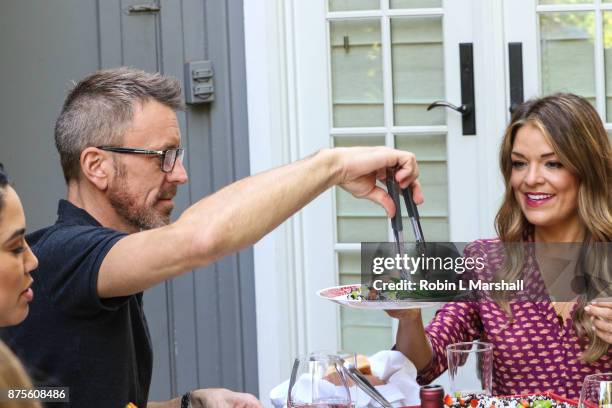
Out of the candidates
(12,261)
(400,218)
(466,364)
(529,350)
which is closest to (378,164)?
(400,218)

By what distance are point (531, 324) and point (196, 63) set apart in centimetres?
169

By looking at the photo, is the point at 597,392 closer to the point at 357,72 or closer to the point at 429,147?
the point at 429,147

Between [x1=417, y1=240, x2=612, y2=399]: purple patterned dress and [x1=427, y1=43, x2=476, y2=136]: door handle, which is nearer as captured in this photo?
[x1=417, y1=240, x2=612, y2=399]: purple patterned dress

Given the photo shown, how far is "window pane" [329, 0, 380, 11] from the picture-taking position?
3.89 m

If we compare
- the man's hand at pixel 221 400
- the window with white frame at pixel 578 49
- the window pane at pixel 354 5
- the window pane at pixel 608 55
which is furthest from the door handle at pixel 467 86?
the man's hand at pixel 221 400

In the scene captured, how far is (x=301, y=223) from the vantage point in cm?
396

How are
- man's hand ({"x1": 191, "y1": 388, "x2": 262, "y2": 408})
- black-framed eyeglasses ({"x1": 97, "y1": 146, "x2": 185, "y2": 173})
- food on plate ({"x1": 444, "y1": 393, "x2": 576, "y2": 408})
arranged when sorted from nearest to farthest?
food on plate ({"x1": 444, "y1": 393, "x2": 576, "y2": 408})
man's hand ({"x1": 191, "y1": 388, "x2": 262, "y2": 408})
black-framed eyeglasses ({"x1": 97, "y1": 146, "x2": 185, "y2": 173})

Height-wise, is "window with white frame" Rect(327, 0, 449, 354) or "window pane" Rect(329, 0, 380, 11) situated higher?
"window pane" Rect(329, 0, 380, 11)

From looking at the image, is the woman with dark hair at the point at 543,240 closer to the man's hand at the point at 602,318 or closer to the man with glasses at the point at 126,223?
the man's hand at the point at 602,318

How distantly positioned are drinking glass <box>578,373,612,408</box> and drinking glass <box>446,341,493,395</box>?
282 mm

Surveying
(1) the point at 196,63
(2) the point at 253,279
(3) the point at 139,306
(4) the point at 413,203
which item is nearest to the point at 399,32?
(1) the point at 196,63

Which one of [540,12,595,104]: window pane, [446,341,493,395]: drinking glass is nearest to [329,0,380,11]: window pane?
[540,12,595,104]: window pane

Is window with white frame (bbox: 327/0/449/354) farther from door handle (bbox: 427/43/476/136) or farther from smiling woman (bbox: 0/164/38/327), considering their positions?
smiling woman (bbox: 0/164/38/327)

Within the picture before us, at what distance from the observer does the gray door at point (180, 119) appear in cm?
392
